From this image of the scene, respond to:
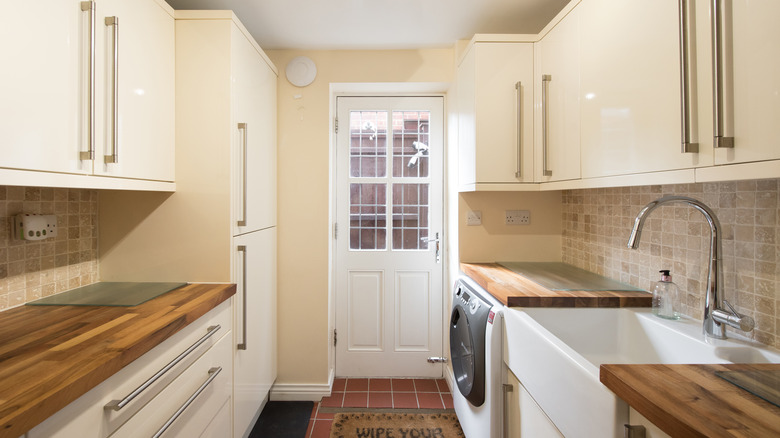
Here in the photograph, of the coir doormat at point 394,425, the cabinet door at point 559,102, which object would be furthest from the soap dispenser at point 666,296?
the coir doormat at point 394,425

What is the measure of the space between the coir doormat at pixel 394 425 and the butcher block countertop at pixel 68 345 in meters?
1.17

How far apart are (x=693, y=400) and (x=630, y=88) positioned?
95 cm

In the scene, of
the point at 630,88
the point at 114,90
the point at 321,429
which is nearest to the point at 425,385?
the point at 321,429

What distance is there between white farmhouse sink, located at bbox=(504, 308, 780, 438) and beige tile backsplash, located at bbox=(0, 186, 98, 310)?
1.84 meters

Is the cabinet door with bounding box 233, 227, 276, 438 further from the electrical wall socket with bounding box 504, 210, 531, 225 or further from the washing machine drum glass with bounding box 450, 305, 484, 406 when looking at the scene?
the electrical wall socket with bounding box 504, 210, 531, 225

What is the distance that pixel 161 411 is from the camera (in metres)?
1.15

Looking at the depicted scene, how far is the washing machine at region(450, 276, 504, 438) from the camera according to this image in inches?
61.4

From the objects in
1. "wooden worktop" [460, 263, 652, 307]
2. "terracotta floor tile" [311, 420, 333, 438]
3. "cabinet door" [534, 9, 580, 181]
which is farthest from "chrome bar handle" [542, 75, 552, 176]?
"terracotta floor tile" [311, 420, 333, 438]

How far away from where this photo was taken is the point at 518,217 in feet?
7.57

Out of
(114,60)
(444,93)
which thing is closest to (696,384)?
(114,60)

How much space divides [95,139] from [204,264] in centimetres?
69

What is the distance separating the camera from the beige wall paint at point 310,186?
244 centimetres

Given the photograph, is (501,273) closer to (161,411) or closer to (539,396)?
(539,396)

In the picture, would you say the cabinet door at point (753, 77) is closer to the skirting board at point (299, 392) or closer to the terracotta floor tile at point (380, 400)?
the terracotta floor tile at point (380, 400)
